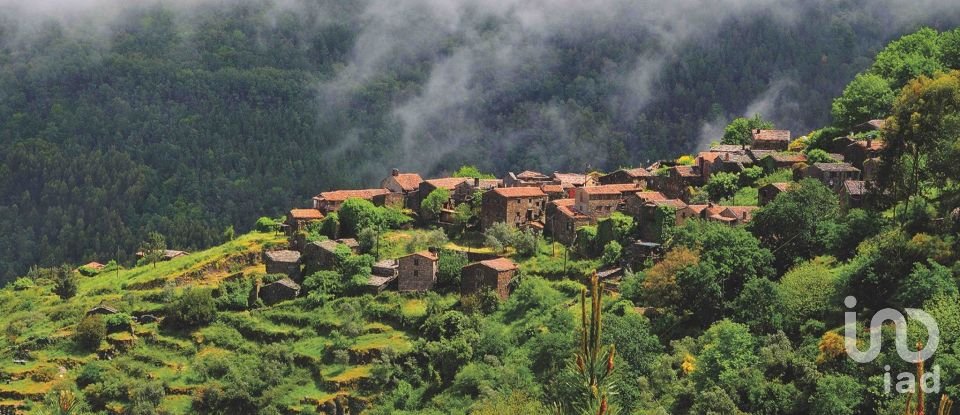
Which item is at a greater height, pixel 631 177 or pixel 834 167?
pixel 834 167

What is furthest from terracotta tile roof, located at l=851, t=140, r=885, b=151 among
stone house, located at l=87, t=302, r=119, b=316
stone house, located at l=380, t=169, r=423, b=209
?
stone house, located at l=87, t=302, r=119, b=316

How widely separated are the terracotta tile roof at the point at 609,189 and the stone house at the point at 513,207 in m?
3.06

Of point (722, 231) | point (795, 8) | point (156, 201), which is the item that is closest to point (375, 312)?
point (722, 231)

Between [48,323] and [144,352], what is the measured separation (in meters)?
8.63

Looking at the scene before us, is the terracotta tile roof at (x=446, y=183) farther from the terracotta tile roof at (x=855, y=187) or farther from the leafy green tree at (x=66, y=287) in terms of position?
the terracotta tile roof at (x=855, y=187)

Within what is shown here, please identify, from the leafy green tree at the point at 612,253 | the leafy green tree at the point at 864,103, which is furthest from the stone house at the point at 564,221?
the leafy green tree at the point at 864,103

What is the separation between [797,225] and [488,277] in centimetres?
1479

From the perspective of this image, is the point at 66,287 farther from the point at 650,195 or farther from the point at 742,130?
the point at 742,130

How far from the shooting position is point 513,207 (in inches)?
2704

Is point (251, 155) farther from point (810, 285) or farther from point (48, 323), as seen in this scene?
point (810, 285)

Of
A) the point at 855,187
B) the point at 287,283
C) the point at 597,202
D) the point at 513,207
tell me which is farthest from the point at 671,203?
the point at 287,283

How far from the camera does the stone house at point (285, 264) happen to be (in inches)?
2674

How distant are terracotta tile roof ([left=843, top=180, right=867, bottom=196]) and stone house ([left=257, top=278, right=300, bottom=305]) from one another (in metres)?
27.6

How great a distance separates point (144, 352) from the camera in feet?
211
